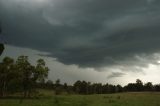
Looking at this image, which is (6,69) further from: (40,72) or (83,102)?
(83,102)

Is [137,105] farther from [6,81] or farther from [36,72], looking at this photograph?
[6,81]

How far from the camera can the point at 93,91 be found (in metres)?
187

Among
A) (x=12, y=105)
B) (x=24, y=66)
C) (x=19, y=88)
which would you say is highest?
(x=24, y=66)

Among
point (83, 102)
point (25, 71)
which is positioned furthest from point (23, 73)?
point (83, 102)

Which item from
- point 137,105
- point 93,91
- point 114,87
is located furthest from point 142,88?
point 137,105

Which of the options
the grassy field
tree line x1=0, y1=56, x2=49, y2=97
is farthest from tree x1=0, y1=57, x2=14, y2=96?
the grassy field

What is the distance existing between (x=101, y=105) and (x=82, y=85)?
136799 mm

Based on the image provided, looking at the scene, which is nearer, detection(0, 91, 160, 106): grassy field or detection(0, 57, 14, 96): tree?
detection(0, 91, 160, 106): grassy field

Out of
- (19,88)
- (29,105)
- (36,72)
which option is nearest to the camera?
(29,105)

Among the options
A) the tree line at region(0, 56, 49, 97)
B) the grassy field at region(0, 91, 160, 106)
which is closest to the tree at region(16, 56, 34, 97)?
the tree line at region(0, 56, 49, 97)

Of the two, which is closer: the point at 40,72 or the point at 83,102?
the point at 83,102

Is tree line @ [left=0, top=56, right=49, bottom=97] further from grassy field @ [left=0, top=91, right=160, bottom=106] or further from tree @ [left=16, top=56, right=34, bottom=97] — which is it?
grassy field @ [left=0, top=91, right=160, bottom=106]

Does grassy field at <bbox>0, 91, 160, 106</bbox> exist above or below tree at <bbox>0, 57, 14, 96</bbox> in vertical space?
below

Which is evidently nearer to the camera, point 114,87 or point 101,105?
point 101,105
